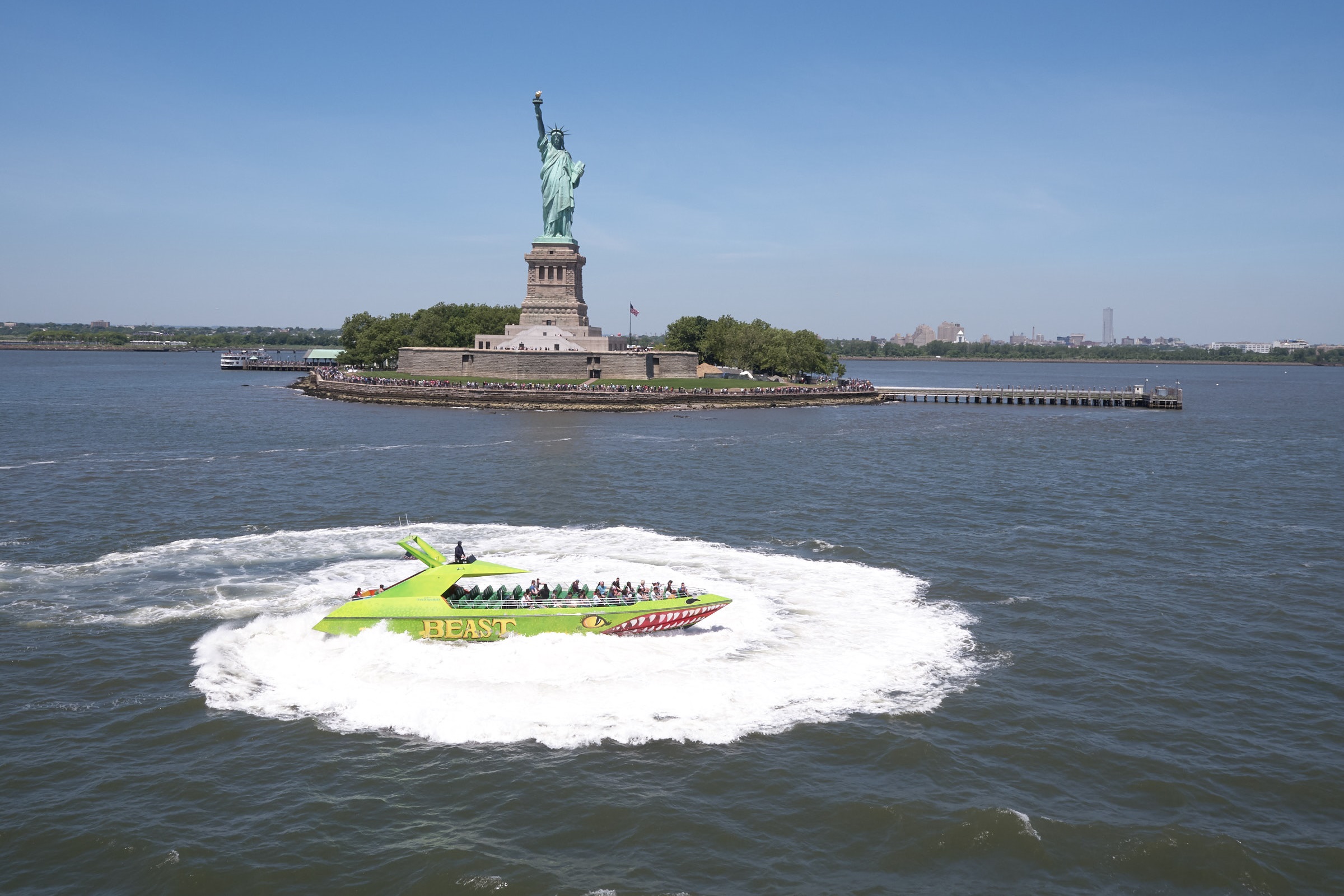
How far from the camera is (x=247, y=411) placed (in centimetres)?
9700

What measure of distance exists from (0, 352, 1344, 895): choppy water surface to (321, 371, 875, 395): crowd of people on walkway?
6033 centimetres

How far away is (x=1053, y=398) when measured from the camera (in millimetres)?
130125

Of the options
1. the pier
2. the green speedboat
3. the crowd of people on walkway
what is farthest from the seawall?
the green speedboat

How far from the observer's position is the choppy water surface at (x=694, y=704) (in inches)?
668

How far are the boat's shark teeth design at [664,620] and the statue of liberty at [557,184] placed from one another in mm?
103543

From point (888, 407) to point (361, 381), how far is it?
70.5 meters

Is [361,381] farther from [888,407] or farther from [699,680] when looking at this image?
[699,680]

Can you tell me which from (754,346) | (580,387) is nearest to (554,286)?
(580,387)

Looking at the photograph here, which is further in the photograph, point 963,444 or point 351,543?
point 963,444

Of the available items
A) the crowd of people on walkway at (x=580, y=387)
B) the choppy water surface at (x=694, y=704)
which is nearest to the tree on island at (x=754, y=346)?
the crowd of people on walkway at (x=580, y=387)

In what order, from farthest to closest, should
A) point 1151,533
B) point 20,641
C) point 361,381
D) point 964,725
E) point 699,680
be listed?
point 361,381 < point 1151,533 < point 20,641 < point 699,680 < point 964,725

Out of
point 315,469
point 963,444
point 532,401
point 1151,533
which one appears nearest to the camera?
point 1151,533

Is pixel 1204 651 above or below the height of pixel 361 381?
below

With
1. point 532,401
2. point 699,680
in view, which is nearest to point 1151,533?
point 699,680
